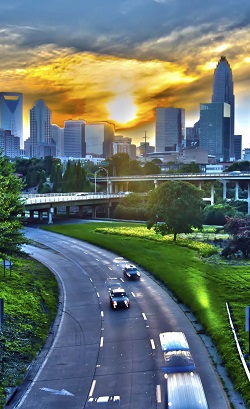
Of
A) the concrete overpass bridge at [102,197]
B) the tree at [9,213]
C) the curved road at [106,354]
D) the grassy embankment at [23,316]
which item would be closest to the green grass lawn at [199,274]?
the curved road at [106,354]

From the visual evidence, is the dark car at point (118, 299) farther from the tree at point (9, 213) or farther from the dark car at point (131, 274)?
the tree at point (9, 213)

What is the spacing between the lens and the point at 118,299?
1591 inches

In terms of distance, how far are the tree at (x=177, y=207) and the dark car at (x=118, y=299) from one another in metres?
Answer: 32.6

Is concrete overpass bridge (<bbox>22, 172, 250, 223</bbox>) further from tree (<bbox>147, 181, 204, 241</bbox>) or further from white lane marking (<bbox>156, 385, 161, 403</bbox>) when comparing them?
white lane marking (<bbox>156, 385, 161, 403</bbox>)

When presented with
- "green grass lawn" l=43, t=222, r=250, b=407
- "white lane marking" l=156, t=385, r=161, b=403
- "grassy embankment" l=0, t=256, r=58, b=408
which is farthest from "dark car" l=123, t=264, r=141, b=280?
"white lane marking" l=156, t=385, r=161, b=403

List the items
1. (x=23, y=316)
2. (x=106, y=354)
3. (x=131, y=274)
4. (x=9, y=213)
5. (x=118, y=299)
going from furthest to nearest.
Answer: (x=131, y=274)
(x=9, y=213)
(x=118, y=299)
(x=23, y=316)
(x=106, y=354)

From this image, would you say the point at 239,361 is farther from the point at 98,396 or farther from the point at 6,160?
the point at 6,160

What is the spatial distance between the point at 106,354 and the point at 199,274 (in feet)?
76.5

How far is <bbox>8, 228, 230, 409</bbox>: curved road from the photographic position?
79.6ft

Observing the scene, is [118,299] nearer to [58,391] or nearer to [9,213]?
[9,213]

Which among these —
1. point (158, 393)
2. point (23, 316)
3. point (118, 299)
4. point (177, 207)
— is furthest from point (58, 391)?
point (177, 207)

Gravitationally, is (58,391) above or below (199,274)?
below

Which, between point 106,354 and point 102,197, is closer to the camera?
point 106,354

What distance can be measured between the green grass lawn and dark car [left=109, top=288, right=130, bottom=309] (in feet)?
17.1
